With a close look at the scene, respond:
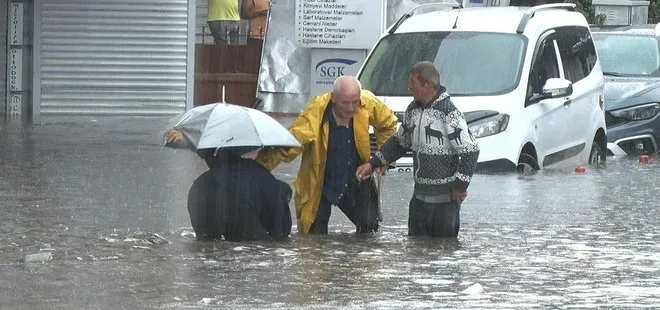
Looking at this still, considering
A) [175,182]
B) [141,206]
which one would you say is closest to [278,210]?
[141,206]

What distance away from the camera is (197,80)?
24625 millimetres

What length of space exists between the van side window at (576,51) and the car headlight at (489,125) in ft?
6.28

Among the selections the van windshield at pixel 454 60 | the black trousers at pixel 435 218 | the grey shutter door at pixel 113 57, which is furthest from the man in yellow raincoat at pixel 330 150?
the grey shutter door at pixel 113 57

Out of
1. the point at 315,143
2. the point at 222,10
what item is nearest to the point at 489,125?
the point at 315,143

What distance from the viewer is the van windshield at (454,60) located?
16.4m

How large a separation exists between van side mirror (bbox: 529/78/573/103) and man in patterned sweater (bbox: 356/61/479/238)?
530 cm

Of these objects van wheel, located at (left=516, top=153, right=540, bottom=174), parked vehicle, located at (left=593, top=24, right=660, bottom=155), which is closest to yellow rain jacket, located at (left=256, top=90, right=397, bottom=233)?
van wheel, located at (left=516, top=153, right=540, bottom=174)

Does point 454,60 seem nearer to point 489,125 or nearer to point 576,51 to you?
point 489,125

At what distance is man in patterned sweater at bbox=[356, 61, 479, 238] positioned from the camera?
36.4ft

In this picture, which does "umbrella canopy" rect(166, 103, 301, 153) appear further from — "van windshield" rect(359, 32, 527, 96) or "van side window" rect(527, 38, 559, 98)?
"van side window" rect(527, 38, 559, 98)

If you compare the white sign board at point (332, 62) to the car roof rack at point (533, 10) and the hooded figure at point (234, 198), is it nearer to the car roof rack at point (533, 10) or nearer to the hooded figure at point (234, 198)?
the car roof rack at point (533, 10)

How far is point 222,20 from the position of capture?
26000 millimetres

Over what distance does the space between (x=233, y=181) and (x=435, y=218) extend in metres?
1.46

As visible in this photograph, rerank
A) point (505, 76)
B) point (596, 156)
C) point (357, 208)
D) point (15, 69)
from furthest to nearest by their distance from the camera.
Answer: point (15, 69)
point (596, 156)
point (505, 76)
point (357, 208)
